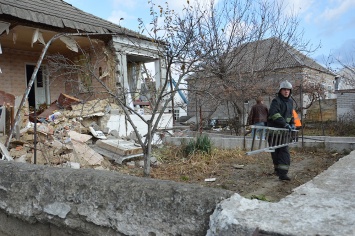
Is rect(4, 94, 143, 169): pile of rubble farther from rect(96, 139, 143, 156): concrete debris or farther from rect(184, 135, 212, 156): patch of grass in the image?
rect(184, 135, 212, 156): patch of grass

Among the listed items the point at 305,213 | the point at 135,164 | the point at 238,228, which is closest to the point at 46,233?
the point at 238,228

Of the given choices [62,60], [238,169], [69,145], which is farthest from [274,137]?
[62,60]

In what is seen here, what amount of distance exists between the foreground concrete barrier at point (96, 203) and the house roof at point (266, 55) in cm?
1037

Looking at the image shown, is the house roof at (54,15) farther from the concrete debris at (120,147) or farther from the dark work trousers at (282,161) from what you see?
the dark work trousers at (282,161)

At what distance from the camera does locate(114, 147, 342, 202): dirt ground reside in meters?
4.65

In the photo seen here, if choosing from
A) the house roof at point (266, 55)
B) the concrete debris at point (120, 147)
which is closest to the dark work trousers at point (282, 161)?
the concrete debris at point (120, 147)

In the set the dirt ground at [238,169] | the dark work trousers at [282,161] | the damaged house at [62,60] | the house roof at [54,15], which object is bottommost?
the dirt ground at [238,169]

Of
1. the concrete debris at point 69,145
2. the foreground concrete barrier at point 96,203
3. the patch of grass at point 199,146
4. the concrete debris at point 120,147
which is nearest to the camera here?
the foreground concrete barrier at point 96,203

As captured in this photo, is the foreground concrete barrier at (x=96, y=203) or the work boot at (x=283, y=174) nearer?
the foreground concrete barrier at (x=96, y=203)

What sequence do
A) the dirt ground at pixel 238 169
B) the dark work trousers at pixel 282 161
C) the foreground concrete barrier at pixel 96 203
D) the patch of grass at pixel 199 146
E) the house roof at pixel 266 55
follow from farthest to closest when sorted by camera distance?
the house roof at pixel 266 55, the patch of grass at pixel 199 146, the dark work trousers at pixel 282 161, the dirt ground at pixel 238 169, the foreground concrete barrier at pixel 96 203

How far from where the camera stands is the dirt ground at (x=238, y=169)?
465cm

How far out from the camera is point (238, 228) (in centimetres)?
143

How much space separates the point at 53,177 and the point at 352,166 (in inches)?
114

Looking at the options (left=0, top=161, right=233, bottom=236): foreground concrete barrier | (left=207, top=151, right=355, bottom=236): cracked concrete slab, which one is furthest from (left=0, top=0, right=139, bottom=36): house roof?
(left=207, top=151, right=355, bottom=236): cracked concrete slab
